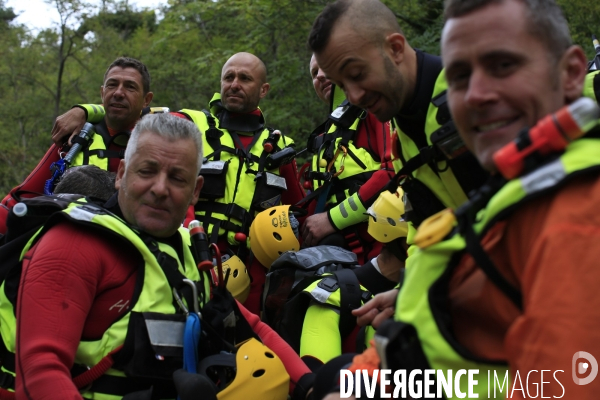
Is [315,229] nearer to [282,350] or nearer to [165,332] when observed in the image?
[282,350]

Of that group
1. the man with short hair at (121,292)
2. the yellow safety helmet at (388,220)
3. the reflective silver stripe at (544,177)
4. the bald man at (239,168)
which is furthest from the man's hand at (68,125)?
the reflective silver stripe at (544,177)

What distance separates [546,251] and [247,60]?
16.5 ft

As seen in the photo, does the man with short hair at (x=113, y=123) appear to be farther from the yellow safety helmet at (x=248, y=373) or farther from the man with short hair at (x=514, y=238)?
the man with short hair at (x=514, y=238)

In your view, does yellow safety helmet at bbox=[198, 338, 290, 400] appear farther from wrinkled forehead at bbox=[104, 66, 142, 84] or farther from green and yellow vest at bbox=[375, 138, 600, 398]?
wrinkled forehead at bbox=[104, 66, 142, 84]

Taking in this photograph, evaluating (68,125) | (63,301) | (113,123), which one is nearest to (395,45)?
(63,301)

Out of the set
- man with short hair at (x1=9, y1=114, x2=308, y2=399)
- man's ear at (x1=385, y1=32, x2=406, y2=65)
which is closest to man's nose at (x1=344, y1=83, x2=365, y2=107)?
man's ear at (x1=385, y1=32, x2=406, y2=65)

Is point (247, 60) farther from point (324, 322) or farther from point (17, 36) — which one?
point (17, 36)

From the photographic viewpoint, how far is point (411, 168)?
9.76 feet

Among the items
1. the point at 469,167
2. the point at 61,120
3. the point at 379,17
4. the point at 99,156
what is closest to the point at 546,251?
the point at 469,167

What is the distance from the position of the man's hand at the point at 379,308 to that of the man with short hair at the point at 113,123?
3245mm

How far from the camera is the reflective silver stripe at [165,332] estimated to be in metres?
2.70

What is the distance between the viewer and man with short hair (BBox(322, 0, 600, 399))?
1173mm

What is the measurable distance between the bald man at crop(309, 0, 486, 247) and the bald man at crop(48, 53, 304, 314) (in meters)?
2.29

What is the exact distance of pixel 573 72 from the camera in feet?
5.15
